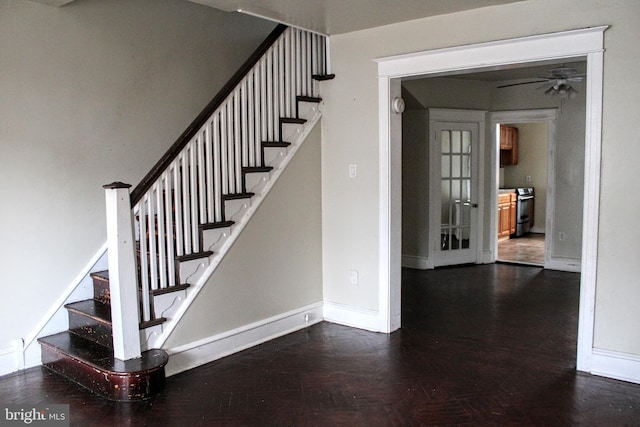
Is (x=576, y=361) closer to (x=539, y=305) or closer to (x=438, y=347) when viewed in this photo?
(x=438, y=347)

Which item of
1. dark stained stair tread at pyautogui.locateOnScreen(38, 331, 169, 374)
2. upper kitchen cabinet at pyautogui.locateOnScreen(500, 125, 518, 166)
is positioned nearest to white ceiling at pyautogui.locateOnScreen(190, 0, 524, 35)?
dark stained stair tread at pyautogui.locateOnScreen(38, 331, 169, 374)

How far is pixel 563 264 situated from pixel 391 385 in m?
4.81

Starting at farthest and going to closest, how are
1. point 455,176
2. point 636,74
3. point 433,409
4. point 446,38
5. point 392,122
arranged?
point 455,176 → point 392,122 → point 446,38 → point 636,74 → point 433,409

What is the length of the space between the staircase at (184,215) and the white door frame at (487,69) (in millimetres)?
818

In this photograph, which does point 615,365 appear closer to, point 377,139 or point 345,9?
point 377,139

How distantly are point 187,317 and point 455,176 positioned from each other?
498cm

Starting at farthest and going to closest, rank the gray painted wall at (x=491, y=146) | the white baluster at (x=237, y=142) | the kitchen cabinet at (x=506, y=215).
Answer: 1. the kitchen cabinet at (x=506, y=215)
2. the gray painted wall at (x=491, y=146)
3. the white baluster at (x=237, y=142)

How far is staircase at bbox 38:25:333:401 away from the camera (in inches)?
133

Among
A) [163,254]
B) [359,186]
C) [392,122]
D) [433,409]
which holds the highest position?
[392,122]

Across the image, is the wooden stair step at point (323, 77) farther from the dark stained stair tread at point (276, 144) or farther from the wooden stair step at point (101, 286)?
the wooden stair step at point (101, 286)

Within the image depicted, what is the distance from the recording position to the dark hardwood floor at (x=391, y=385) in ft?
10.1

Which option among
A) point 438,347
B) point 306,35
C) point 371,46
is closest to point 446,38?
point 371,46

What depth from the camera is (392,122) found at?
450 cm

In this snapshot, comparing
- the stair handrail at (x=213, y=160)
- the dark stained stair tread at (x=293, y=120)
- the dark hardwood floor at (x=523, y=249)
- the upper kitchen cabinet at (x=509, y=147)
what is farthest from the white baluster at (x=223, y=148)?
the upper kitchen cabinet at (x=509, y=147)
